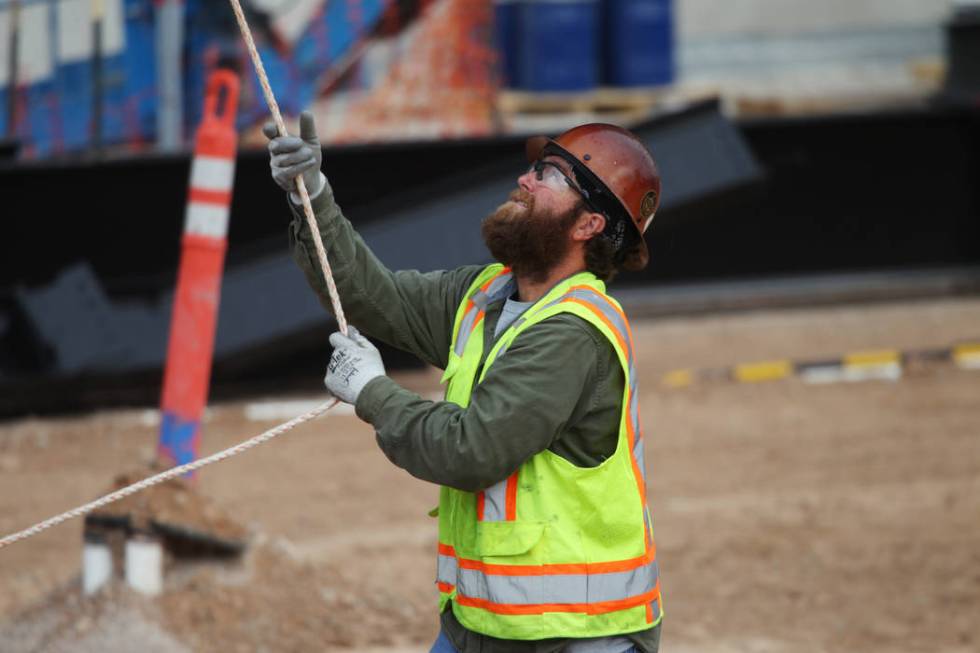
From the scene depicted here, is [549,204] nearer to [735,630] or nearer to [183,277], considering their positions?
[183,277]

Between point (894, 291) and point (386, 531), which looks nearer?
point (386, 531)

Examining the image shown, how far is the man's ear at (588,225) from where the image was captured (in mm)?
3361

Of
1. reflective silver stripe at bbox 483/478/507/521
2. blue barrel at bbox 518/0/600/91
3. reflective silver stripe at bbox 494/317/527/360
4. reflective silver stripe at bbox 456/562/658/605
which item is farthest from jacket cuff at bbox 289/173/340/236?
blue barrel at bbox 518/0/600/91

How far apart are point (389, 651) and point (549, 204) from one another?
2827 millimetres

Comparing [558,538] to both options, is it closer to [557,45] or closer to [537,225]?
[537,225]

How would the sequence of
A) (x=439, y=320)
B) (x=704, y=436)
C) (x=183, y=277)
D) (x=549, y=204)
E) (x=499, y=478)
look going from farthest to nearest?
1. (x=704, y=436)
2. (x=183, y=277)
3. (x=439, y=320)
4. (x=549, y=204)
5. (x=499, y=478)

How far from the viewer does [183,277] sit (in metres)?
5.66

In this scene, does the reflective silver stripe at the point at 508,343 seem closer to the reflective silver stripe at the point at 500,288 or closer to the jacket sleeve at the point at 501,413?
the jacket sleeve at the point at 501,413

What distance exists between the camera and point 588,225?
3.37 meters

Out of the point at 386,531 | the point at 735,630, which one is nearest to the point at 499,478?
the point at 735,630

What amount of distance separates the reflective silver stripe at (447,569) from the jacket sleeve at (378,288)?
0.57 metres

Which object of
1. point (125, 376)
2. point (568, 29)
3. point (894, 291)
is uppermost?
point (568, 29)

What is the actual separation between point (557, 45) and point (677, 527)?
6763 mm

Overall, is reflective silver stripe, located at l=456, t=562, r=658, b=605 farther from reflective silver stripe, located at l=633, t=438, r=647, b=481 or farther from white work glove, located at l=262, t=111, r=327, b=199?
white work glove, located at l=262, t=111, r=327, b=199
